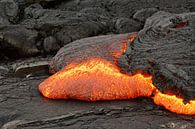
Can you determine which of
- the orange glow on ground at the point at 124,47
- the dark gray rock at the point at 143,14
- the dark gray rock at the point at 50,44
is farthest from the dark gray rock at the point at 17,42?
the orange glow on ground at the point at 124,47

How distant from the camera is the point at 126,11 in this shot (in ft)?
44.2

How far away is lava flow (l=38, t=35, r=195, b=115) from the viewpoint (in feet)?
20.4

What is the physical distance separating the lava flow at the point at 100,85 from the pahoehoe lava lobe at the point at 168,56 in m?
0.18

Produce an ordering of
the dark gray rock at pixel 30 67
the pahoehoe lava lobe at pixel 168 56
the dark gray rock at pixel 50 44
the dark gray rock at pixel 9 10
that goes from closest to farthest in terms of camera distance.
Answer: the pahoehoe lava lobe at pixel 168 56, the dark gray rock at pixel 30 67, the dark gray rock at pixel 50 44, the dark gray rock at pixel 9 10

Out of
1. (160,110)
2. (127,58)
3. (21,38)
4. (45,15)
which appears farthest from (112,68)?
(45,15)

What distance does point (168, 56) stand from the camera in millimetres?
6344

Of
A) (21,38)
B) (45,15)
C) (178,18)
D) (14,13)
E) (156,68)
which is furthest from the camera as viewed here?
(14,13)

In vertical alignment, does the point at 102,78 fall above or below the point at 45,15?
below

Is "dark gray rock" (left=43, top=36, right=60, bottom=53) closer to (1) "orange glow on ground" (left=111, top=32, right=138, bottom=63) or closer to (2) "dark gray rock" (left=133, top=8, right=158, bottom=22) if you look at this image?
(2) "dark gray rock" (left=133, top=8, right=158, bottom=22)

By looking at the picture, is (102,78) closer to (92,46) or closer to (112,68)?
(112,68)

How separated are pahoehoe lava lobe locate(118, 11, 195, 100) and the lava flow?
175 mm

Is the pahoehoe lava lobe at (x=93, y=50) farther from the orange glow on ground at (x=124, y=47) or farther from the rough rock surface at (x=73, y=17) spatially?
the rough rock surface at (x=73, y=17)

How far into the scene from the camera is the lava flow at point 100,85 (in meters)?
6.22

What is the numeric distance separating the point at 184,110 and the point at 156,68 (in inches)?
32.9
